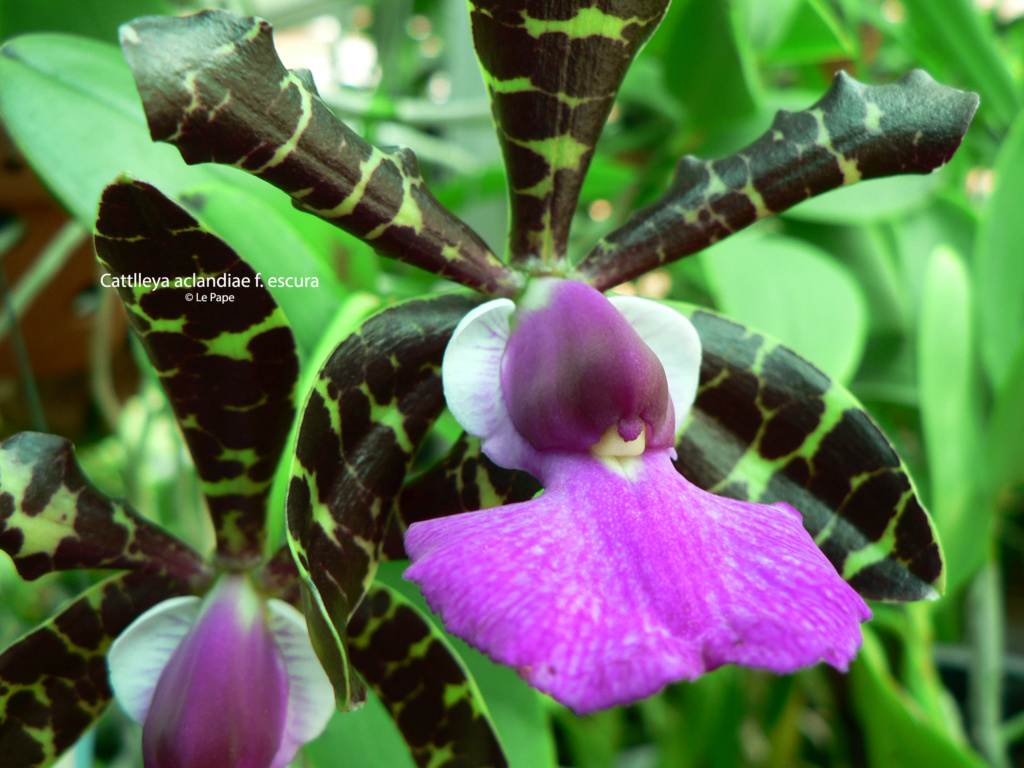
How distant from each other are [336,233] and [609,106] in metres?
0.30

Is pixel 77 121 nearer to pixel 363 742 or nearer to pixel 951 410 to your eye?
pixel 363 742

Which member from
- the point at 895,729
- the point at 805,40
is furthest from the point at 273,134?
the point at 805,40

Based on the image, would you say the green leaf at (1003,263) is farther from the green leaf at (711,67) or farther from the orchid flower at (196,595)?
the orchid flower at (196,595)

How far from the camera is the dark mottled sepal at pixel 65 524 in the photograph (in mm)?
407

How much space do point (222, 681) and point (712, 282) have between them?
531 millimetres

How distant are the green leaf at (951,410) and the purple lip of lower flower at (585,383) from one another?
0.47 metres

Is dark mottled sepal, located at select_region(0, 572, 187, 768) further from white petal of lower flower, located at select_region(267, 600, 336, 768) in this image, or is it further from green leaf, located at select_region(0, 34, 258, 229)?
green leaf, located at select_region(0, 34, 258, 229)

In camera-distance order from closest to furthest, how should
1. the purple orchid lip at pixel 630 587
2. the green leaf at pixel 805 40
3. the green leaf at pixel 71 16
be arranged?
the purple orchid lip at pixel 630 587
the green leaf at pixel 71 16
the green leaf at pixel 805 40

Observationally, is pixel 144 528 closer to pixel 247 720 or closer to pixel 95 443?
pixel 247 720

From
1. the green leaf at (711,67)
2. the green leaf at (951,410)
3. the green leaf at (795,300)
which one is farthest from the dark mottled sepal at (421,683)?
the green leaf at (711,67)

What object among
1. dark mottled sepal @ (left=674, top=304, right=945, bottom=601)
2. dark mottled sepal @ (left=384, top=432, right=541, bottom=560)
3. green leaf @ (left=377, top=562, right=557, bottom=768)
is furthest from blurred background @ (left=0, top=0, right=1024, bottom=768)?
dark mottled sepal @ (left=674, top=304, right=945, bottom=601)

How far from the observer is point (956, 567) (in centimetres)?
76

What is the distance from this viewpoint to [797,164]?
437mm

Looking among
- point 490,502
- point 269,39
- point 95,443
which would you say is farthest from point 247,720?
point 95,443
